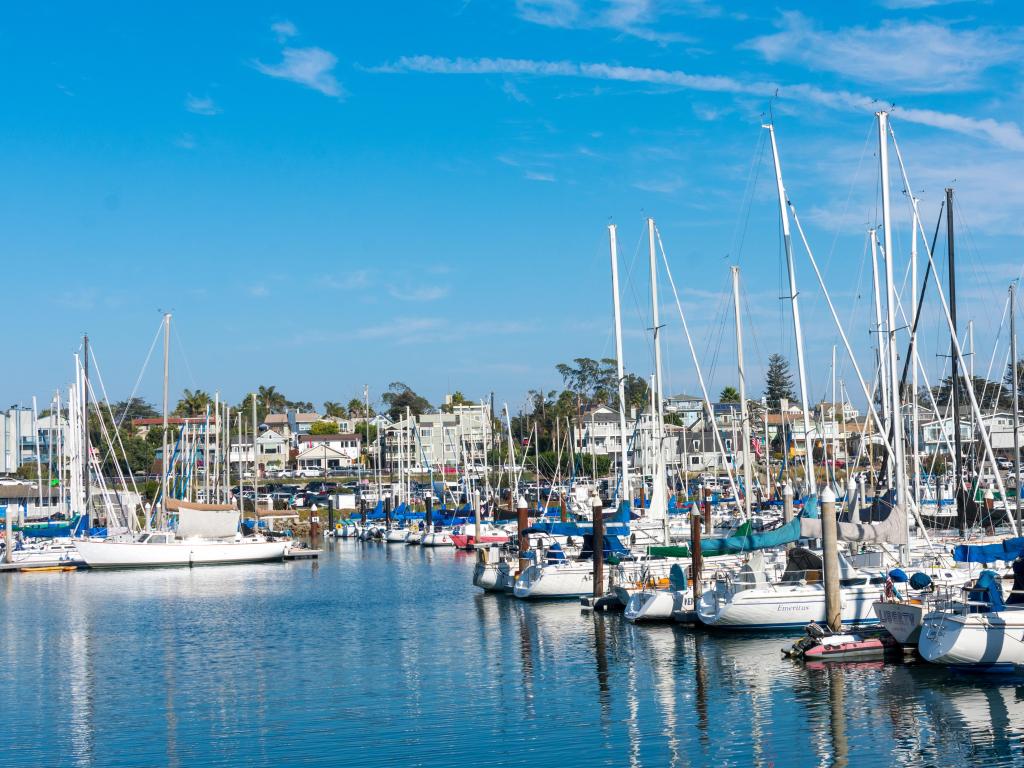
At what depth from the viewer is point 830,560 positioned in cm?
3269

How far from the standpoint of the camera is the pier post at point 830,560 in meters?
32.1

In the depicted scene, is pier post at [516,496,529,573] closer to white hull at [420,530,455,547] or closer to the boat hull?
the boat hull

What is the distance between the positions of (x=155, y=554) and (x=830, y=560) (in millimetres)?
48144

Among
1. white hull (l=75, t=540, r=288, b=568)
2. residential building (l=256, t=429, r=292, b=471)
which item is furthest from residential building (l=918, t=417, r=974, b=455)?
residential building (l=256, t=429, r=292, b=471)

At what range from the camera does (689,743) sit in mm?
24656

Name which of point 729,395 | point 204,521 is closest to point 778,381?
point 729,395

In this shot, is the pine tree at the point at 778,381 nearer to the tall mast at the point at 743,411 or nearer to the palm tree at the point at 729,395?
the palm tree at the point at 729,395

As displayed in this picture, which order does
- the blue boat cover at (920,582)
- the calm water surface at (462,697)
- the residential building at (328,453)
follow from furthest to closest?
the residential building at (328,453) < the blue boat cover at (920,582) < the calm water surface at (462,697)

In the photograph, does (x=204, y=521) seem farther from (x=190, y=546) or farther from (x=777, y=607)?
(x=777, y=607)

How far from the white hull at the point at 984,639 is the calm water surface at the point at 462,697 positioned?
626mm

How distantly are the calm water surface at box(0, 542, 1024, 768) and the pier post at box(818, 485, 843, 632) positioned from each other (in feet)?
6.79

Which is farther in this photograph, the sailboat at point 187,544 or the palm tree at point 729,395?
the palm tree at point 729,395

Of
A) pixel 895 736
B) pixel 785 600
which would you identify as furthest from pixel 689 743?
pixel 785 600

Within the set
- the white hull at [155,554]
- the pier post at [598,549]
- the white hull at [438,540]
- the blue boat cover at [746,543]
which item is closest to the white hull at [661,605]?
the blue boat cover at [746,543]
